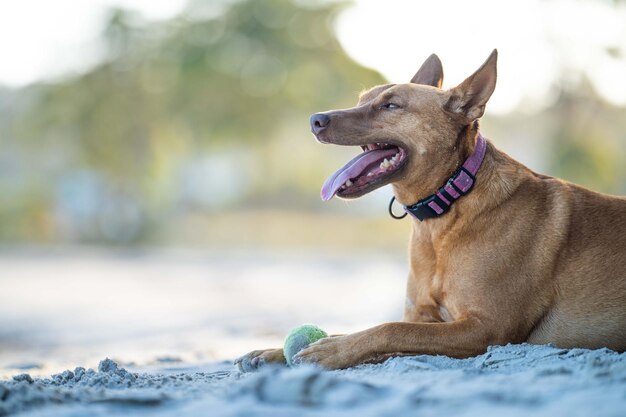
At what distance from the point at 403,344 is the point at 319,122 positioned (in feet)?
4.62

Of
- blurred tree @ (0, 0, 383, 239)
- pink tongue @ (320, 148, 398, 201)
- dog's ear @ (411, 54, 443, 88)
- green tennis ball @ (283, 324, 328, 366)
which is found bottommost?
green tennis ball @ (283, 324, 328, 366)

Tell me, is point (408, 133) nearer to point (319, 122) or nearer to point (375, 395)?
point (319, 122)

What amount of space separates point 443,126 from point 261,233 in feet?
83.9

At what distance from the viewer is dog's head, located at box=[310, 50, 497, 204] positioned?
15.4 feet

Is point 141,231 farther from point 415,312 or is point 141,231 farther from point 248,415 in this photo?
point 248,415

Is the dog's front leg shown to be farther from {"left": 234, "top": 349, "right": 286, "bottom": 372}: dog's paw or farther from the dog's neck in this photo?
the dog's neck

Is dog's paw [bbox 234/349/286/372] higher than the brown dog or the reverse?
the reverse

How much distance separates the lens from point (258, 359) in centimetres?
453

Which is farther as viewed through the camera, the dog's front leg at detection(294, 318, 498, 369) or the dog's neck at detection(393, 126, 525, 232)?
the dog's neck at detection(393, 126, 525, 232)

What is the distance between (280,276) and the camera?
17109mm

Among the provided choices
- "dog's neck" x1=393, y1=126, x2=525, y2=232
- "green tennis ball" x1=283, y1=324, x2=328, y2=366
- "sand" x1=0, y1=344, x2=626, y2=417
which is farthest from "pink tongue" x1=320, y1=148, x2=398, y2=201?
"sand" x1=0, y1=344, x2=626, y2=417

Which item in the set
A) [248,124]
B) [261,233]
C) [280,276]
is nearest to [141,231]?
[261,233]

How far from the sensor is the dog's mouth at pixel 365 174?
Answer: 4699mm

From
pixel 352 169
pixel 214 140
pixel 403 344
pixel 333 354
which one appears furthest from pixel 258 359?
pixel 214 140
